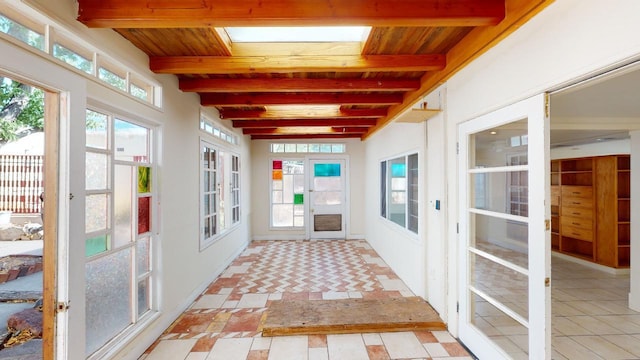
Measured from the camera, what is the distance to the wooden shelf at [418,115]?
2.84m

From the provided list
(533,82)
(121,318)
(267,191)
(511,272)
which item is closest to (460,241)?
(511,272)

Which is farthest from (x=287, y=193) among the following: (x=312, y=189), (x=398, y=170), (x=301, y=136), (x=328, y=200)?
(x=398, y=170)

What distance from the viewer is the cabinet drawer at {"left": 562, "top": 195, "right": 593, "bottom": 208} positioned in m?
4.92

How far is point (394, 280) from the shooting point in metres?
4.18

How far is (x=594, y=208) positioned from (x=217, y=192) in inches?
250

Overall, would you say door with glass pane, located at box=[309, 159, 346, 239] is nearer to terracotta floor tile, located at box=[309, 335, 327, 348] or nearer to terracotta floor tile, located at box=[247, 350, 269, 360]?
terracotta floor tile, located at box=[309, 335, 327, 348]

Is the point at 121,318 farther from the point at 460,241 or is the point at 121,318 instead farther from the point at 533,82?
the point at 533,82

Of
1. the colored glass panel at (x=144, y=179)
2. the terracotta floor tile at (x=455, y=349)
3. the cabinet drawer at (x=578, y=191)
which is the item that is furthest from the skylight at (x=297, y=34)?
the cabinet drawer at (x=578, y=191)

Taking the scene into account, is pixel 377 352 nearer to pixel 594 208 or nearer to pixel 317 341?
pixel 317 341

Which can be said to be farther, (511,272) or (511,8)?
(511,272)

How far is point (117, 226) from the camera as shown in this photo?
2.20 metres

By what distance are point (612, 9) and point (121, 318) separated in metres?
3.58

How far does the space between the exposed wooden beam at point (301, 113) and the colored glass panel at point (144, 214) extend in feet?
7.47

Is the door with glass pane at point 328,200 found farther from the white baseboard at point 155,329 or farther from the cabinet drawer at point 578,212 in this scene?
the cabinet drawer at point 578,212
